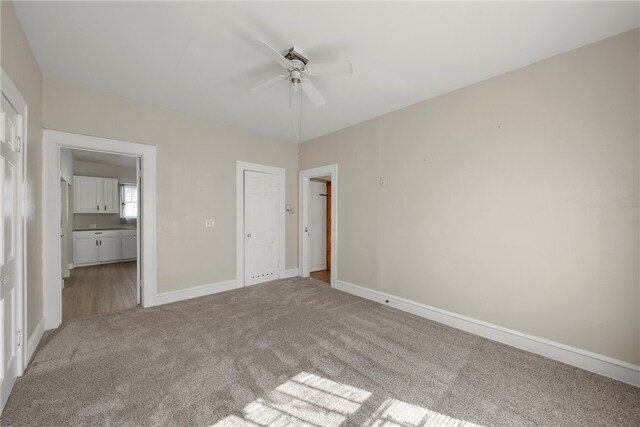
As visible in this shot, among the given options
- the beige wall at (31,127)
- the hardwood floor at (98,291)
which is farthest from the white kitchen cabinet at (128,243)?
the beige wall at (31,127)

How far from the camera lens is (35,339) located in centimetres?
233

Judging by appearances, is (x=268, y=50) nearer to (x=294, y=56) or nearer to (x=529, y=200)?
(x=294, y=56)

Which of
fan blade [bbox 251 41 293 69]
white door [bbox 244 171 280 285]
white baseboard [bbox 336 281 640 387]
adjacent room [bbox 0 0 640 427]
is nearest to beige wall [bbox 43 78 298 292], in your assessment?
adjacent room [bbox 0 0 640 427]

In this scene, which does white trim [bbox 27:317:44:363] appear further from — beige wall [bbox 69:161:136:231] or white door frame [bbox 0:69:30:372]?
beige wall [bbox 69:161:136:231]

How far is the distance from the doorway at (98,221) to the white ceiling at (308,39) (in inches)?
104

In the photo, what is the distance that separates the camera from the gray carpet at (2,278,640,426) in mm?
1609

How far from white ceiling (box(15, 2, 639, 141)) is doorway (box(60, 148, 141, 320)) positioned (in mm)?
2633

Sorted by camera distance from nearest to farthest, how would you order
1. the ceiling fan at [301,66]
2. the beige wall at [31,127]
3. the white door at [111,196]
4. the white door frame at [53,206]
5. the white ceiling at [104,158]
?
1. the beige wall at [31,127]
2. the ceiling fan at [301,66]
3. the white door frame at [53,206]
4. the white ceiling at [104,158]
5. the white door at [111,196]

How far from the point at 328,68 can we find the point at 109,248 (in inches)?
273

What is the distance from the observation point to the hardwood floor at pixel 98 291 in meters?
3.30

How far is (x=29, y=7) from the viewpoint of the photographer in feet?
5.82

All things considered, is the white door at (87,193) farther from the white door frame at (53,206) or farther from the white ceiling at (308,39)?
the white ceiling at (308,39)

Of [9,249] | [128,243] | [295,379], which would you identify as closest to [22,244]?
[9,249]

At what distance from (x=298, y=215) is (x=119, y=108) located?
120 inches
